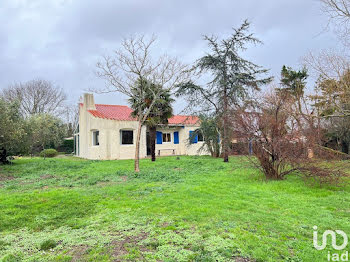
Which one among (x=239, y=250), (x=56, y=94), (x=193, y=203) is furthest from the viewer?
(x=56, y=94)

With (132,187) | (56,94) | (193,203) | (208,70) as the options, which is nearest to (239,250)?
(193,203)

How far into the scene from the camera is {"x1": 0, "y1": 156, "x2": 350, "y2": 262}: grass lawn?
3.22 metres

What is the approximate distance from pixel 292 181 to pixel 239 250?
6184mm

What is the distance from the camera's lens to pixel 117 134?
20172mm

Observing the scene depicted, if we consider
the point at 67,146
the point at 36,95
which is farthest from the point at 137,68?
the point at 36,95

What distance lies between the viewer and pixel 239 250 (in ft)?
10.6

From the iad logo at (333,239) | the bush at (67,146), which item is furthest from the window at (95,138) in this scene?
the iad logo at (333,239)

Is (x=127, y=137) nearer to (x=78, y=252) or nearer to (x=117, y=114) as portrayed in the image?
(x=117, y=114)

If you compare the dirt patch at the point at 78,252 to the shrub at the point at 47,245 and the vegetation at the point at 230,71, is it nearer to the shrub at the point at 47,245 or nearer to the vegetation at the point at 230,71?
the shrub at the point at 47,245

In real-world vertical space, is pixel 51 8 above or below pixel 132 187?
above

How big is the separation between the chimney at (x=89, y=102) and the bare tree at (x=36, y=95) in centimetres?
1638

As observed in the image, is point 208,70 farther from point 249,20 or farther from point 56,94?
point 56,94

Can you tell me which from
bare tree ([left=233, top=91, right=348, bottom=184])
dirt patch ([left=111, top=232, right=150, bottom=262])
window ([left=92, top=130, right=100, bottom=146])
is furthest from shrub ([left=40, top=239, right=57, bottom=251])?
window ([left=92, top=130, right=100, bottom=146])

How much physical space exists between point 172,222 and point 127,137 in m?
17.3
